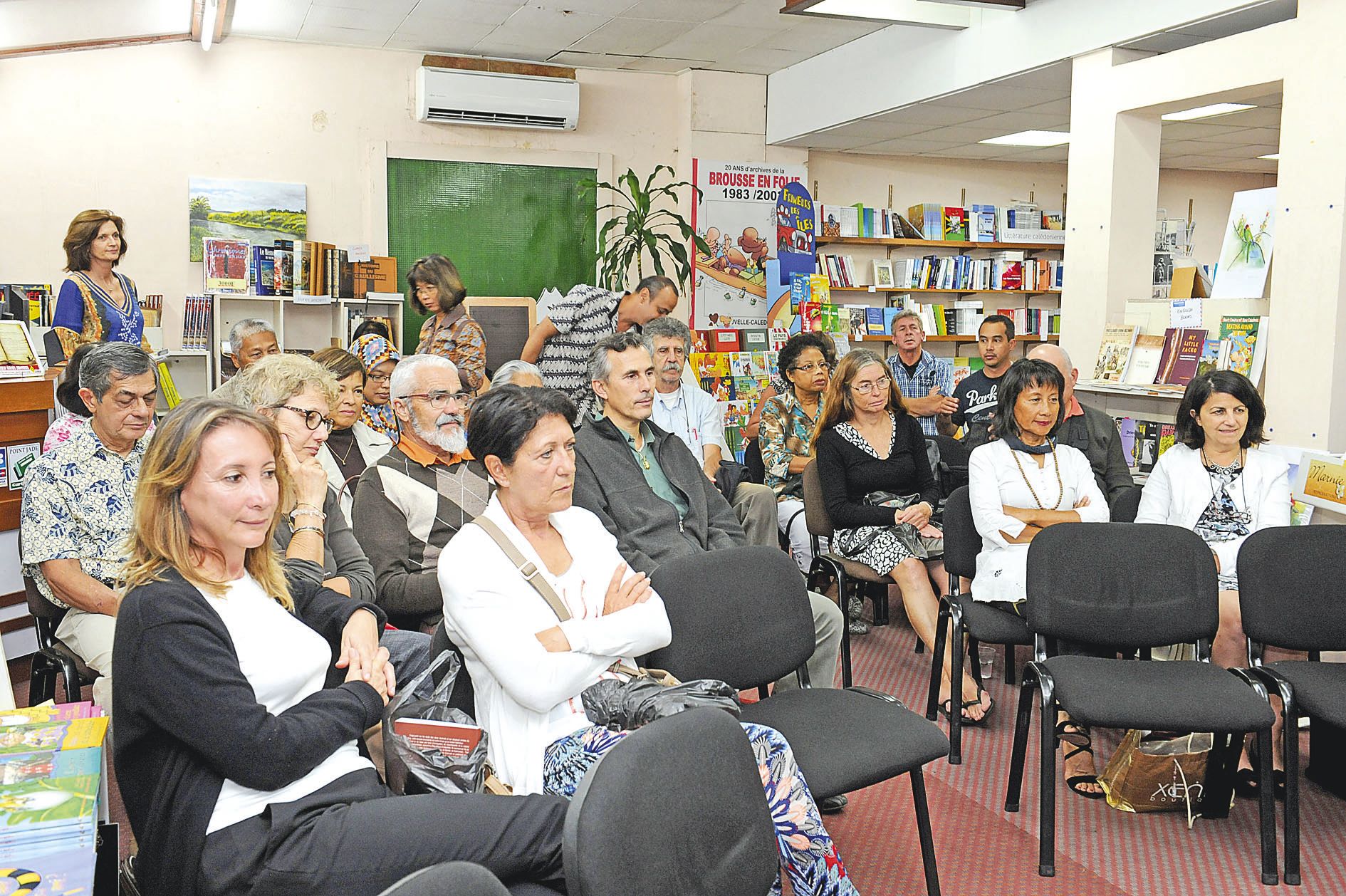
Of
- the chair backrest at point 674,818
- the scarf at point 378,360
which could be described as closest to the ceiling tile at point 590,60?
the scarf at point 378,360

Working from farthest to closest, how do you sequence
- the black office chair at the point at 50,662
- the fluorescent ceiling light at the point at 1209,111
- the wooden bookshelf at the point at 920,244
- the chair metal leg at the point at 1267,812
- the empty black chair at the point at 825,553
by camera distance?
the wooden bookshelf at the point at 920,244 → the fluorescent ceiling light at the point at 1209,111 → the empty black chair at the point at 825,553 → the black office chair at the point at 50,662 → the chair metal leg at the point at 1267,812

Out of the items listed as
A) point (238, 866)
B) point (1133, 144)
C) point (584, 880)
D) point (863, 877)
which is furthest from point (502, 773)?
point (1133, 144)

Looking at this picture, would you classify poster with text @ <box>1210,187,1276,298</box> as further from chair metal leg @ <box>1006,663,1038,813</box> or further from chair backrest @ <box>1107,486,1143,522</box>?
chair metal leg @ <box>1006,663,1038,813</box>

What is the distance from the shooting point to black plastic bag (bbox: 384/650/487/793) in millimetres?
2125

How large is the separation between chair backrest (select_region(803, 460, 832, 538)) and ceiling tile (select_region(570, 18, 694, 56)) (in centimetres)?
350

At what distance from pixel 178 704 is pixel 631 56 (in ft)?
22.2

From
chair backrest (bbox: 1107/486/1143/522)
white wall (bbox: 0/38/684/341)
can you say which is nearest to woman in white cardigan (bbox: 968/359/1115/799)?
chair backrest (bbox: 1107/486/1143/522)

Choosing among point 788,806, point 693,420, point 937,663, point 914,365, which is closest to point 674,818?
A: point 788,806

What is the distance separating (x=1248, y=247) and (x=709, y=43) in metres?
3.85

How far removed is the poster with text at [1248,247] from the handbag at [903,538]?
1812 mm

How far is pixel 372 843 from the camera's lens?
1788mm

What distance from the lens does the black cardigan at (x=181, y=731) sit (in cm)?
175

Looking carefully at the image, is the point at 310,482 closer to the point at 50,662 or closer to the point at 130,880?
the point at 50,662

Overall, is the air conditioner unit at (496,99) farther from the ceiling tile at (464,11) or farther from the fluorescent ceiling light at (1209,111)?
the fluorescent ceiling light at (1209,111)
